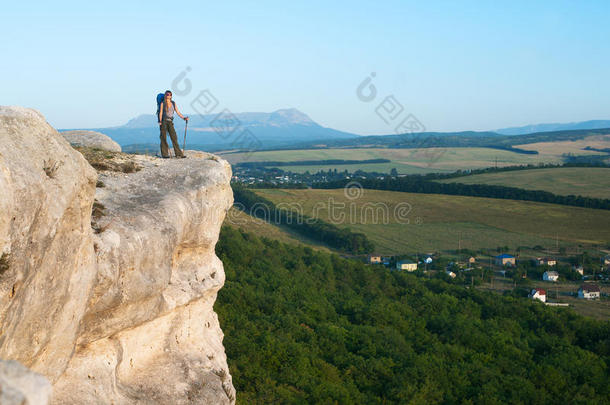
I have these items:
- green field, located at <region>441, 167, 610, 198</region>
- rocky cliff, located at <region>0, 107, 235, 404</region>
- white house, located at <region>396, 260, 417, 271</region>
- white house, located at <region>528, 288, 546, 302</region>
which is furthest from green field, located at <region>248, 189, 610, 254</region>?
rocky cliff, located at <region>0, 107, 235, 404</region>

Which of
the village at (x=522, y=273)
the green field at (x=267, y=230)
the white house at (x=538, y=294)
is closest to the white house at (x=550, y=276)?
the village at (x=522, y=273)

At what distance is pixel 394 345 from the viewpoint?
30.6 metres

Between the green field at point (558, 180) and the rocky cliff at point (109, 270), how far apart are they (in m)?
95.2

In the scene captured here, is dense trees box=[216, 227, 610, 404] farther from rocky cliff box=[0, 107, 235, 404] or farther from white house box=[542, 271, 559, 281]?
white house box=[542, 271, 559, 281]

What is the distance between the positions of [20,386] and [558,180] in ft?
386

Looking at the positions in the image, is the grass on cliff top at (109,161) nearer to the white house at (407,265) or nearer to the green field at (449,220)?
the white house at (407,265)

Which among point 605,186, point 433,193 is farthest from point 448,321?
point 605,186

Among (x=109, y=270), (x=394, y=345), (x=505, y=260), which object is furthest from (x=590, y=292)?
(x=109, y=270)

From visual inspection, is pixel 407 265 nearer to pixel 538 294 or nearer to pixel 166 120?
pixel 538 294

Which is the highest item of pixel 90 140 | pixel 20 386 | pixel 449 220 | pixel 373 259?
pixel 90 140

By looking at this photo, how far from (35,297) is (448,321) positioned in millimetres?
33832

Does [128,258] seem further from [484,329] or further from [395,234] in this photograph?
[395,234]

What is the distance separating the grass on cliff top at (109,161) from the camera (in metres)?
12.2

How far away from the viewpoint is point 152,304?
10445 mm
